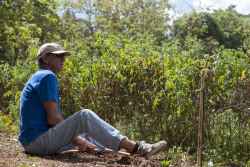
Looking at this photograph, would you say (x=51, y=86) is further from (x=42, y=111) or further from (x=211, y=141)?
(x=211, y=141)

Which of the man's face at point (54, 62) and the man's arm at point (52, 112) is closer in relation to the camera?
the man's arm at point (52, 112)

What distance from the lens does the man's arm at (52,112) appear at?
3814mm

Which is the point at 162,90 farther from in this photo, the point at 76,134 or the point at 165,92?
the point at 76,134

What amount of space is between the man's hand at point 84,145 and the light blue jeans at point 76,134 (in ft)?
0.39

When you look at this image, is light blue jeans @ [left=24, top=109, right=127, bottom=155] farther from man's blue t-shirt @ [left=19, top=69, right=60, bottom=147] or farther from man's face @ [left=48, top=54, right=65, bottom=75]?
man's face @ [left=48, top=54, right=65, bottom=75]

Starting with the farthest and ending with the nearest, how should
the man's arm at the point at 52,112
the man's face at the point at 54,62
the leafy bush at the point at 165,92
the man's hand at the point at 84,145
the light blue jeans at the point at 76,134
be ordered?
the leafy bush at the point at 165,92 → the man's face at the point at 54,62 → the man's hand at the point at 84,145 → the man's arm at the point at 52,112 → the light blue jeans at the point at 76,134

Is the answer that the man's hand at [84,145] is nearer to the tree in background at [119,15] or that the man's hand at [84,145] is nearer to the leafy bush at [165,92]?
the leafy bush at [165,92]

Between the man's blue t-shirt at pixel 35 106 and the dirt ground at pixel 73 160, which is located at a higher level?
the man's blue t-shirt at pixel 35 106

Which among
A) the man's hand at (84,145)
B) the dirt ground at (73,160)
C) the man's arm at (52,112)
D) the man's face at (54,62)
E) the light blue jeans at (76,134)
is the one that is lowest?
the dirt ground at (73,160)

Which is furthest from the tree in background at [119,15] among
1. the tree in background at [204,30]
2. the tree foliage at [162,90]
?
the tree foliage at [162,90]

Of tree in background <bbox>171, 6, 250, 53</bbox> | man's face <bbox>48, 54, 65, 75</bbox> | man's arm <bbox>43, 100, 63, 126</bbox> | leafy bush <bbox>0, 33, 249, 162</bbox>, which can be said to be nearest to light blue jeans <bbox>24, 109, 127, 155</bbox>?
man's arm <bbox>43, 100, 63, 126</bbox>

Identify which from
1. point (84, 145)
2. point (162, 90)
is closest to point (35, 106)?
point (84, 145)

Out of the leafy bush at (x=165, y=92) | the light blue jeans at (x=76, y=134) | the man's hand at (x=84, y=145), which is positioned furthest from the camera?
the leafy bush at (x=165, y=92)

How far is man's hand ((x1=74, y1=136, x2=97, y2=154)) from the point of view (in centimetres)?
400
